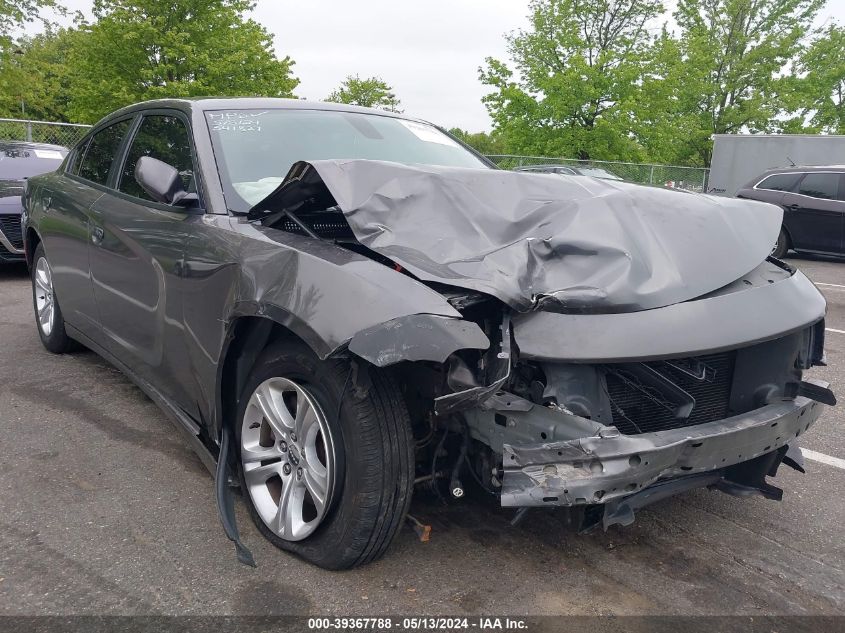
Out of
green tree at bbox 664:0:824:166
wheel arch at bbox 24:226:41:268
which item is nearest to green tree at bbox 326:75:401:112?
green tree at bbox 664:0:824:166

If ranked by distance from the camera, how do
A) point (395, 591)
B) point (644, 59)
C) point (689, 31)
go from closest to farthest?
point (395, 591) < point (644, 59) < point (689, 31)

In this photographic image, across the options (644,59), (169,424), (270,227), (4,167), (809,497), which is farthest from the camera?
(644,59)

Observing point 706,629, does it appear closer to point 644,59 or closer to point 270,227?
point 270,227

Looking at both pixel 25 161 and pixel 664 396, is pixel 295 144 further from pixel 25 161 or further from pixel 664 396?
pixel 25 161

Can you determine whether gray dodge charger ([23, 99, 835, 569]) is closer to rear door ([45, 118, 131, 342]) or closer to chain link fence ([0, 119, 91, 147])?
rear door ([45, 118, 131, 342])

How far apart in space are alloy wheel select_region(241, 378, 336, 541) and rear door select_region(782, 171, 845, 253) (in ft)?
36.6

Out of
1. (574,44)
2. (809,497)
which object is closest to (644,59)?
(574,44)

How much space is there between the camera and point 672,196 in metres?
2.86

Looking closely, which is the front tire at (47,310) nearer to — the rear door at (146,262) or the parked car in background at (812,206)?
the rear door at (146,262)

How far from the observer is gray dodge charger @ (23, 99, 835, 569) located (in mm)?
2096

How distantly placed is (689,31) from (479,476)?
3596 centimetres

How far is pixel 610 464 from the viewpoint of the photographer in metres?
2.03

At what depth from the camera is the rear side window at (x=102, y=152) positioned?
4070 millimetres

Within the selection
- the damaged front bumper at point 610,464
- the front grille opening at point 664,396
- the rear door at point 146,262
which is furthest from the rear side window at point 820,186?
the rear door at point 146,262
